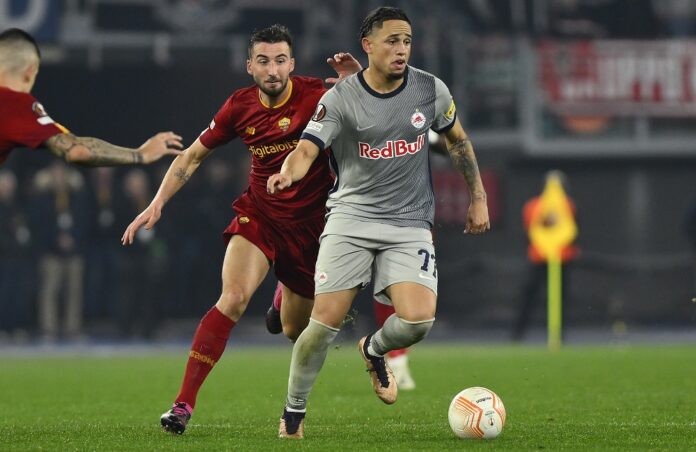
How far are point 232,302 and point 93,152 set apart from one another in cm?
138

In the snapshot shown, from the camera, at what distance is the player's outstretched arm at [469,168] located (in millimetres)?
8547

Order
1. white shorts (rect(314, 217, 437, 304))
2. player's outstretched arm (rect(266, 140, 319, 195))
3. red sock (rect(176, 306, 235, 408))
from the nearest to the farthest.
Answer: player's outstretched arm (rect(266, 140, 319, 195)) → white shorts (rect(314, 217, 437, 304)) → red sock (rect(176, 306, 235, 408))

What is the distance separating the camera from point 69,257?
21156 millimetres

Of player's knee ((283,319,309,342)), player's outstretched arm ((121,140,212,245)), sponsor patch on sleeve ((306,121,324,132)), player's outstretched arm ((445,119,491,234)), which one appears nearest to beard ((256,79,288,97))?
player's outstretched arm ((121,140,212,245))

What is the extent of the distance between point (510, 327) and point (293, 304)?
567 inches

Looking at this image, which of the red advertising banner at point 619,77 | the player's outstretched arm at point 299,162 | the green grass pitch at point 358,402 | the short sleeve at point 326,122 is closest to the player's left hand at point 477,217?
the short sleeve at point 326,122

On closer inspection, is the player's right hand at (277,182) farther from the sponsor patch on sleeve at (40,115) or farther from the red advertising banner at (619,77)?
the red advertising banner at (619,77)

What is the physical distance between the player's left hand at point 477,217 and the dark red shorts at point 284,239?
1098mm

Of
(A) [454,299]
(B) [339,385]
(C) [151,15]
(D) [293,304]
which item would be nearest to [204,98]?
(C) [151,15]

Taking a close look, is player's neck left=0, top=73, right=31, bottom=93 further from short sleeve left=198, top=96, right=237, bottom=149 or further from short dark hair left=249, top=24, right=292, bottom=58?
short dark hair left=249, top=24, right=292, bottom=58

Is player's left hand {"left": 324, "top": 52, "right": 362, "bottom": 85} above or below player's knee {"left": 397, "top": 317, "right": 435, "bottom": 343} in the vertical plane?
above

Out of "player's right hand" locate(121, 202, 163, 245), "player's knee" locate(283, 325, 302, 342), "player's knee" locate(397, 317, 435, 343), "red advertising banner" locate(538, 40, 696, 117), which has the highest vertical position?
"red advertising banner" locate(538, 40, 696, 117)

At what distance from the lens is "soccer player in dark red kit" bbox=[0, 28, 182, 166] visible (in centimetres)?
780

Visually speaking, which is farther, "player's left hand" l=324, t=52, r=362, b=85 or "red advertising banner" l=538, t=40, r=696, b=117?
"red advertising banner" l=538, t=40, r=696, b=117
